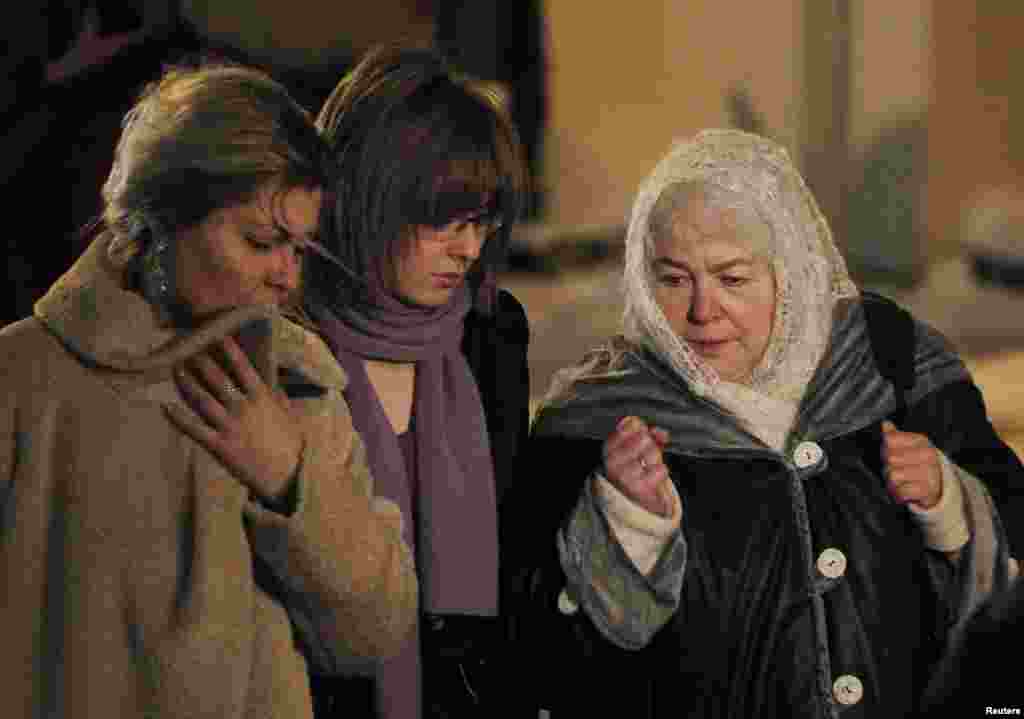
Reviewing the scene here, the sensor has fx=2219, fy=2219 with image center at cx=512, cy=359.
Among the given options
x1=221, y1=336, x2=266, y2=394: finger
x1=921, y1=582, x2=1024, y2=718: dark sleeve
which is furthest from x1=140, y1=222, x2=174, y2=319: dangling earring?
x1=921, y1=582, x2=1024, y2=718: dark sleeve

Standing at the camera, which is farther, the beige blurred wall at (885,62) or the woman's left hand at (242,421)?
the beige blurred wall at (885,62)

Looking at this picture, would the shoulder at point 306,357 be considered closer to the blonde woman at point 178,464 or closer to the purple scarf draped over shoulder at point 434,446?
the blonde woman at point 178,464

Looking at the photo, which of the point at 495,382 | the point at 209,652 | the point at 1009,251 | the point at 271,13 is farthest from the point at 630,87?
the point at 209,652

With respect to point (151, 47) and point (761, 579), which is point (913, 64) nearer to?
point (151, 47)

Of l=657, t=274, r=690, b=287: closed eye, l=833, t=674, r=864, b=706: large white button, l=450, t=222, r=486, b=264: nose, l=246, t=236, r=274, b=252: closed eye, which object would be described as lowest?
l=833, t=674, r=864, b=706: large white button

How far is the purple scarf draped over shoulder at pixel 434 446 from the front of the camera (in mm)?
3223

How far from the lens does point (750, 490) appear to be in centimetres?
322

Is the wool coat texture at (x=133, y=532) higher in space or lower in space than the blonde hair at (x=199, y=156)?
lower

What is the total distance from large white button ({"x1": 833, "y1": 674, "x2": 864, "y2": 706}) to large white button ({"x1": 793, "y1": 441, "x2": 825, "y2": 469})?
0.31 m

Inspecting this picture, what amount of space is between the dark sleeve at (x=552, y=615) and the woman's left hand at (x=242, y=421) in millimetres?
476

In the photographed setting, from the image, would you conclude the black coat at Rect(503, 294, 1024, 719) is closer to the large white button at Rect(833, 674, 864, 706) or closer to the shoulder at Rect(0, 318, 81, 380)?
the large white button at Rect(833, 674, 864, 706)

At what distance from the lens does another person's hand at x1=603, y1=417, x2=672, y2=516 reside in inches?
122

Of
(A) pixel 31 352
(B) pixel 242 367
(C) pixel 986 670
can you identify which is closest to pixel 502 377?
(B) pixel 242 367

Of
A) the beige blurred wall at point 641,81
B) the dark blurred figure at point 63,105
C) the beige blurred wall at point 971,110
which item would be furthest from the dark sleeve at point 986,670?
the beige blurred wall at point 971,110
